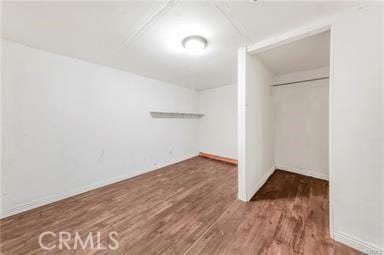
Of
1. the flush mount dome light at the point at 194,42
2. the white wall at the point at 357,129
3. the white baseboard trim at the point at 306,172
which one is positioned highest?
the flush mount dome light at the point at 194,42

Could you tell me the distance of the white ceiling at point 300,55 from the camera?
6.04 ft

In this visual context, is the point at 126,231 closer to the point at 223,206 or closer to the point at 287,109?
the point at 223,206

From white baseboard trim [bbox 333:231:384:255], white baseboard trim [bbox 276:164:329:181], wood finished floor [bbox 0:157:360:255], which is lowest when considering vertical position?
wood finished floor [bbox 0:157:360:255]

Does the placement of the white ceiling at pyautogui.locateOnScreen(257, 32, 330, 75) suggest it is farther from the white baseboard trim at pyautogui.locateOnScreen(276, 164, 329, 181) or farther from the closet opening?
the white baseboard trim at pyautogui.locateOnScreen(276, 164, 329, 181)

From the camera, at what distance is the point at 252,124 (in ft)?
7.23

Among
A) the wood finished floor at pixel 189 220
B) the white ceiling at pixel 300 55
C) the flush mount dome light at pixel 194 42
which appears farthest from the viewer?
the white ceiling at pixel 300 55

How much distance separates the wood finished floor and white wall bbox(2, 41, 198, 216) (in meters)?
0.32

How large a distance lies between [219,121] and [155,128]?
201 cm

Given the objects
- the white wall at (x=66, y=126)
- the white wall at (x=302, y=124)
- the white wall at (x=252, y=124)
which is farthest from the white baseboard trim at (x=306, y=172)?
the white wall at (x=66, y=126)

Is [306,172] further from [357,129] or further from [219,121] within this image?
[219,121]

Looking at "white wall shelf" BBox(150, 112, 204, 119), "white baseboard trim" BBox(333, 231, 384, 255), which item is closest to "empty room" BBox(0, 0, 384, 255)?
"white baseboard trim" BBox(333, 231, 384, 255)

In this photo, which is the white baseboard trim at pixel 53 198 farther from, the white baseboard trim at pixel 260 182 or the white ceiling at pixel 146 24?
the white baseboard trim at pixel 260 182

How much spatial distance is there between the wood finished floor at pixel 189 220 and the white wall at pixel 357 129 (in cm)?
28

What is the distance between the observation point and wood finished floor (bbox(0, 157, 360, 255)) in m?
1.28
